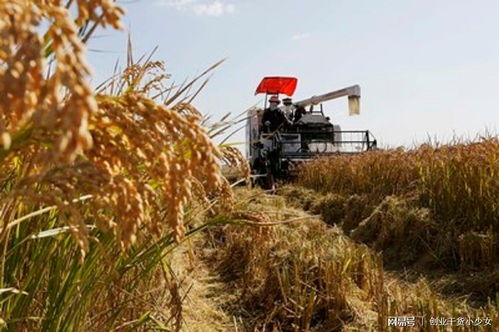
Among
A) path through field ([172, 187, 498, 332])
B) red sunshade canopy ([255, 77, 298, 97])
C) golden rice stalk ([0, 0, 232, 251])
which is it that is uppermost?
red sunshade canopy ([255, 77, 298, 97])

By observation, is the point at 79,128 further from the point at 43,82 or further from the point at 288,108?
the point at 288,108

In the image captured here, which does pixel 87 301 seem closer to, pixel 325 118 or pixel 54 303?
pixel 54 303

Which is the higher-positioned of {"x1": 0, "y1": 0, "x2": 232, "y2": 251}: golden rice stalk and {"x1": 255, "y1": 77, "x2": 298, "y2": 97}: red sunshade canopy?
{"x1": 255, "y1": 77, "x2": 298, "y2": 97}: red sunshade canopy

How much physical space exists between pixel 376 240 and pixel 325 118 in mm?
8698

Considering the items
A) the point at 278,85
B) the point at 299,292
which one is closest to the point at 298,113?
the point at 278,85

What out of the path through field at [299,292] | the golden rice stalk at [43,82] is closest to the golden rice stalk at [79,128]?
the golden rice stalk at [43,82]

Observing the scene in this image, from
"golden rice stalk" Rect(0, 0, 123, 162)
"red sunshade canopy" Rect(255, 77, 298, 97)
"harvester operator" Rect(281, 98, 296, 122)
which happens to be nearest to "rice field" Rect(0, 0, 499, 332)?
"golden rice stalk" Rect(0, 0, 123, 162)

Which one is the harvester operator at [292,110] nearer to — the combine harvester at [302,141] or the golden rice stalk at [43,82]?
the combine harvester at [302,141]

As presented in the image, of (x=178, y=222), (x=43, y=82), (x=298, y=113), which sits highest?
(x=298, y=113)

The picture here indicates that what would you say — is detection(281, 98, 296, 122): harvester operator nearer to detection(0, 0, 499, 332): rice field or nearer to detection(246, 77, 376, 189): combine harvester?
detection(246, 77, 376, 189): combine harvester

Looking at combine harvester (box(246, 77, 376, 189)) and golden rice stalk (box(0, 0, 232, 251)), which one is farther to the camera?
combine harvester (box(246, 77, 376, 189))

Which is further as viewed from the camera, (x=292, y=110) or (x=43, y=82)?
(x=292, y=110)

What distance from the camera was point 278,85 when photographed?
16125 mm

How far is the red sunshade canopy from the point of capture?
16062 mm
